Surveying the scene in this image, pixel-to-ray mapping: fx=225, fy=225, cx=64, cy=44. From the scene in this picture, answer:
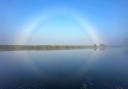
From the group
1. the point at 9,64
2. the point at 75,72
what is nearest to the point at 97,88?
the point at 75,72

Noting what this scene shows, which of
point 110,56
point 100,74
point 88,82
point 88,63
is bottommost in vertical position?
point 88,82

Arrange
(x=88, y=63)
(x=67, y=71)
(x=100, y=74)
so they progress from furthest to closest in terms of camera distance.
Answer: (x=88, y=63) → (x=67, y=71) → (x=100, y=74)

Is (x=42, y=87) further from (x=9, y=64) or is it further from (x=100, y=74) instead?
(x=9, y=64)

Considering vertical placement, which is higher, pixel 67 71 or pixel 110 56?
pixel 110 56

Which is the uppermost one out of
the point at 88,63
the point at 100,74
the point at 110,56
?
the point at 110,56

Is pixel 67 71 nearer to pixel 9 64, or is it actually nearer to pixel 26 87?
pixel 26 87

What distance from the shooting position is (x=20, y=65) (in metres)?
3.70

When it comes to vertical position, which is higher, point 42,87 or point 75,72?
point 75,72

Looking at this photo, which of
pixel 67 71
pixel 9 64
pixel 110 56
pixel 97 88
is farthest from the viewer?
pixel 9 64

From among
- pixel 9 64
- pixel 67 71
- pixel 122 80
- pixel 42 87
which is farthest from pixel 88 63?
pixel 9 64

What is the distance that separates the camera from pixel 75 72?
317cm

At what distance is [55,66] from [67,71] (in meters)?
0.46

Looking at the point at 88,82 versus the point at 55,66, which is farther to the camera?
the point at 55,66

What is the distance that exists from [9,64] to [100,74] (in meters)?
1.89
